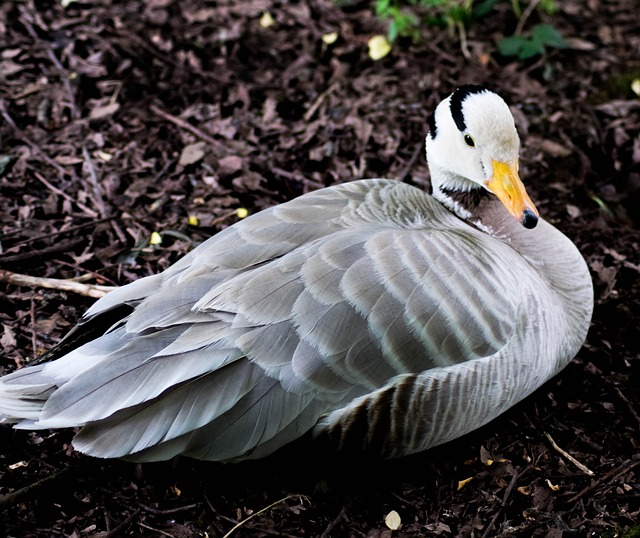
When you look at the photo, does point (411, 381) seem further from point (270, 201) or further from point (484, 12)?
point (484, 12)

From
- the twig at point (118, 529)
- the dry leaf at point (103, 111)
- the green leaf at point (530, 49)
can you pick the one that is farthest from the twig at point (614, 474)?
the dry leaf at point (103, 111)

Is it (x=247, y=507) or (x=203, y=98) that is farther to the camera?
(x=203, y=98)

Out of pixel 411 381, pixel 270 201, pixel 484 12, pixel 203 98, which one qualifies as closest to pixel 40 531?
pixel 411 381

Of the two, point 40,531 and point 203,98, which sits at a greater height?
point 203,98

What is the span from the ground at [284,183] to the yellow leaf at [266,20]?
3 centimetres

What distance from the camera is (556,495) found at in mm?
3547

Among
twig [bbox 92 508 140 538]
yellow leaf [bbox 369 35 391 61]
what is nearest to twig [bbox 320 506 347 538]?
twig [bbox 92 508 140 538]

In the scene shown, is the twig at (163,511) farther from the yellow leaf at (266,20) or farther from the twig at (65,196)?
the yellow leaf at (266,20)

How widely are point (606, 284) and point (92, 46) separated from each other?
421cm

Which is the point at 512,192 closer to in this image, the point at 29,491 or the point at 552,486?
the point at 552,486

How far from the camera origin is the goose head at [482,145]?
3.67 metres

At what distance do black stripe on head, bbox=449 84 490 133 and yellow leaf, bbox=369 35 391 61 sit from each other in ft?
8.42

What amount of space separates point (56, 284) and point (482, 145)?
7.92ft

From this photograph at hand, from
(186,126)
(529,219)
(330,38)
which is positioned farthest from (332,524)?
(330,38)
